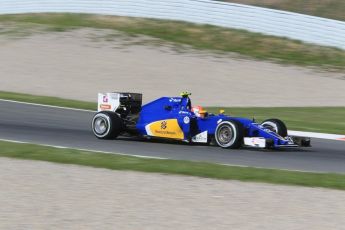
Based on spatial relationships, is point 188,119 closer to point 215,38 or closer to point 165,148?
point 165,148

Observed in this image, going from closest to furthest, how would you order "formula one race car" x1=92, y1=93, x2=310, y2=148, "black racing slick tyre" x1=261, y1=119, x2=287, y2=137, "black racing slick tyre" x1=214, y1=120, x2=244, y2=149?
"black racing slick tyre" x1=214, y1=120, x2=244, y2=149, "formula one race car" x1=92, y1=93, x2=310, y2=148, "black racing slick tyre" x1=261, y1=119, x2=287, y2=137

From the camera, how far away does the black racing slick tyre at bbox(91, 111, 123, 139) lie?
13.7 m

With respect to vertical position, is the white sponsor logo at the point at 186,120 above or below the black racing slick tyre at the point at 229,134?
above

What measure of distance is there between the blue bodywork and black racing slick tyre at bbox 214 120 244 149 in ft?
0.46

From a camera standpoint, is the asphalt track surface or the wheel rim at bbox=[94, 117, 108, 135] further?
the wheel rim at bbox=[94, 117, 108, 135]

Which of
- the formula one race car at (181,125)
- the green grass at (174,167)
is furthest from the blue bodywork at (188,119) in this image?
the green grass at (174,167)

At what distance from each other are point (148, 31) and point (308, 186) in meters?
22.6

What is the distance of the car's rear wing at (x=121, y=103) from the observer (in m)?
14.1

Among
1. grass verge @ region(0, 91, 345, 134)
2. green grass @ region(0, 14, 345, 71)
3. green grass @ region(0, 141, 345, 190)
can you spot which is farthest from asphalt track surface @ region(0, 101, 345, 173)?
green grass @ region(0, 14, 345, 71)

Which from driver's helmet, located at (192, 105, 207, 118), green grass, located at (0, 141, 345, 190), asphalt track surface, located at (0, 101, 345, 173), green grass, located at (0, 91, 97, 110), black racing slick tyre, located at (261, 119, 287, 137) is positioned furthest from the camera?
green grass, located at (0, 91, 97, 110)

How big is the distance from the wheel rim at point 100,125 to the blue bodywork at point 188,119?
0.68m

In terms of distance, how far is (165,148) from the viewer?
1299 cm

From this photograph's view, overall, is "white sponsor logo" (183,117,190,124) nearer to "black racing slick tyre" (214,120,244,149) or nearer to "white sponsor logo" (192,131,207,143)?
"white sponsor logo" (192,131,207,143)

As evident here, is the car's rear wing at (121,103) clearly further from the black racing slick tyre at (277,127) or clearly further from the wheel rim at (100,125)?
the black racing slick tyre at (277,127)
